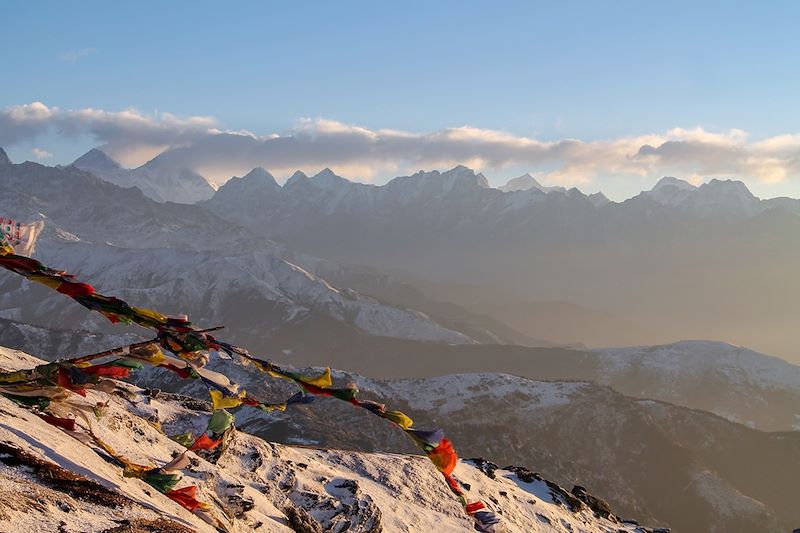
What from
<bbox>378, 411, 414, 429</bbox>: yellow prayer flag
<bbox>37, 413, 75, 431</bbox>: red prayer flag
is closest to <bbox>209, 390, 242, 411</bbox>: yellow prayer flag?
<bbox>378, 411, 414, 429</bbox>: yellow prayer flag

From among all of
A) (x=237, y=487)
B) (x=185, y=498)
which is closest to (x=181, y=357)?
(x=185, y=498)

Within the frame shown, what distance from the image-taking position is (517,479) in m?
42.1

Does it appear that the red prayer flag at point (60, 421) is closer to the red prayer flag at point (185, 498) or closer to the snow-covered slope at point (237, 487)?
the snow-covered slope at point (237, 487)

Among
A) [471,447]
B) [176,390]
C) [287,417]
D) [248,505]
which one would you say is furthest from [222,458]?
[176,390]

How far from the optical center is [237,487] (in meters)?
22.4

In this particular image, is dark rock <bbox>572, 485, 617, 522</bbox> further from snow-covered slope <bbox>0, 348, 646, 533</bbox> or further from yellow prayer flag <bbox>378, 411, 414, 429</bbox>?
yellow prayer flag <bbox>378, 411, 414, 429</bbox>

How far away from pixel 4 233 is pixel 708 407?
212258 millimetres

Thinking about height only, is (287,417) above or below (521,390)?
above

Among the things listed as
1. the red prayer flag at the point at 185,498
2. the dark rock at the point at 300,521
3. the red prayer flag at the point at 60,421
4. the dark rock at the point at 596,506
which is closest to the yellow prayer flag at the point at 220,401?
the red prayer flag at the point at 185,498

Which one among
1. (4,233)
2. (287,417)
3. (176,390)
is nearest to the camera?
(4,233)

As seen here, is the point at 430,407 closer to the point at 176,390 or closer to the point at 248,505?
the point at 176,390

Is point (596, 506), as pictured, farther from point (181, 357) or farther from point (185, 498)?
point (181, 357)

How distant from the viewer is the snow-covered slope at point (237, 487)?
13.0m

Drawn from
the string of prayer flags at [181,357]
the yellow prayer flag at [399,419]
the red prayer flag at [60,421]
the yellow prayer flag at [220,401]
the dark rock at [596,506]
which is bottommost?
the dark rock at [596,506]
